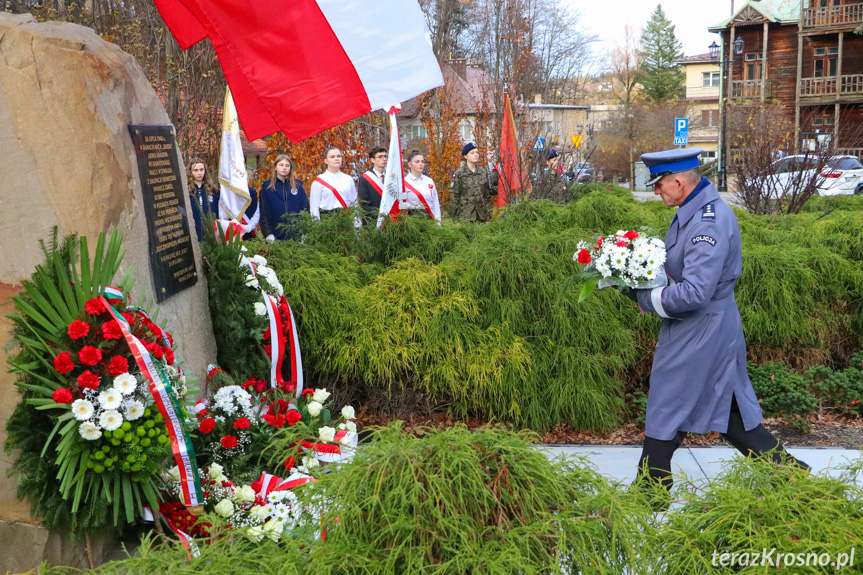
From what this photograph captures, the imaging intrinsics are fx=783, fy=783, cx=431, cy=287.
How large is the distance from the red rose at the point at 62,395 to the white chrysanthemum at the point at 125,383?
0.59 feet

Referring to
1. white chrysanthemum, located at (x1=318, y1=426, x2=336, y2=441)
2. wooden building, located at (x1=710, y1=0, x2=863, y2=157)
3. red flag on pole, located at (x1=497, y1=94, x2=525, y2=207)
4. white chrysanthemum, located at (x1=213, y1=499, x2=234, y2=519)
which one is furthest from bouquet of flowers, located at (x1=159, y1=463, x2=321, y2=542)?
wooden building, located at (x1=710, y1=0, x2=863, y2=157)

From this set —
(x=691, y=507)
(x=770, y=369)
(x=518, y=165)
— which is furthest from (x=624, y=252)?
(x=518, y=165)

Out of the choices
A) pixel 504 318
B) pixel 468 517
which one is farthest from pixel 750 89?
pixel 468 517

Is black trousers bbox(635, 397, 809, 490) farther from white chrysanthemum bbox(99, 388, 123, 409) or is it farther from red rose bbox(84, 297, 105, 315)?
red rose bbox(84, 297, 105, 315)

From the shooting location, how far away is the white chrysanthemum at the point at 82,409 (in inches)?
126

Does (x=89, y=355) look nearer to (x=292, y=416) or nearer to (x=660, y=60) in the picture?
(x=292, y=416)

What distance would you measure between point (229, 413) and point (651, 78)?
222 feet

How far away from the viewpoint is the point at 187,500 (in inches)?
139

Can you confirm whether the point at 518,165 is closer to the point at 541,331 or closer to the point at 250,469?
the point at 541,331

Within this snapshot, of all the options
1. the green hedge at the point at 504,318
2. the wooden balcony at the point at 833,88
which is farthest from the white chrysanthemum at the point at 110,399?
the wooden balcony at the point at 833,88

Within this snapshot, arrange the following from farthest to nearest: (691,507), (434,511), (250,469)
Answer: (250,469)
(691,507)
(434,511)

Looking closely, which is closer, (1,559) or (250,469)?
(1,559)

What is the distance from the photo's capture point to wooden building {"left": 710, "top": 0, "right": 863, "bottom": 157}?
3747 cm

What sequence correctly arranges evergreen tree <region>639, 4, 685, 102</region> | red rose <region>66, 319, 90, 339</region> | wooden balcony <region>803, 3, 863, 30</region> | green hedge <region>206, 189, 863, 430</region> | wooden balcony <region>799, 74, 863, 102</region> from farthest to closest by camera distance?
evergreen tree <region>639, 4, 685, 102</region>
wooden balcony <region>803, 3, 863, 30</region>
wooden balcony <region>799, 74, 863, 102</region>
green hedge <region>206, 189, 863, 430</region>
red rose <region>66, 319, 90, 339</region>
